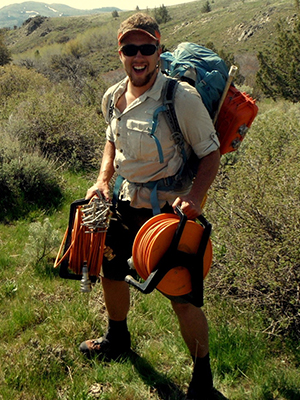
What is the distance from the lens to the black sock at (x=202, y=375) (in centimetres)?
242

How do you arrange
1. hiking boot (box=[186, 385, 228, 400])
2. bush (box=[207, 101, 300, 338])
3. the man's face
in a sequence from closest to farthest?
the man's face → hiking boot (box=[186, 385, 228, 400]) → bush (box=[207, 101, 300, 338])

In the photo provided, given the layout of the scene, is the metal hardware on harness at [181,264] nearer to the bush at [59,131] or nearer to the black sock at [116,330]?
the black sock at [116,330]

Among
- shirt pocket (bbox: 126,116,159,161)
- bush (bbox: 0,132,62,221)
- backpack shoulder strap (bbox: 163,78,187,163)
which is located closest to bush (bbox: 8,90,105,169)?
bush (bbox: 0,132,62,221)

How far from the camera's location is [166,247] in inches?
83.3

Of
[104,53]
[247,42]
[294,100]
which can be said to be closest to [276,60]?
[294,100]

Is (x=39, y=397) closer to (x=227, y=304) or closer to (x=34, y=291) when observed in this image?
(x=34, y=291)

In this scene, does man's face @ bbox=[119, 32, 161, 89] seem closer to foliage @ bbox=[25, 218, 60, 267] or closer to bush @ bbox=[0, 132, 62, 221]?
foliage @ bbox=[25, 218, 60, 267]

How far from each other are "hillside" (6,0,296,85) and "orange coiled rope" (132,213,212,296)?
89.5 ft

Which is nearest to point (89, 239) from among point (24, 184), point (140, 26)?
point (140, 26)

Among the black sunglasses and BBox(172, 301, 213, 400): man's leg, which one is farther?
BBox(172, 301, 213, 400): man's leg

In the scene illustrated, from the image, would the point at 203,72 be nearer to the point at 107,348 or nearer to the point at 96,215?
the point at 96,215

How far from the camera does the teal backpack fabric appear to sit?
91.4 inches

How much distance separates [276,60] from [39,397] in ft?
52.3

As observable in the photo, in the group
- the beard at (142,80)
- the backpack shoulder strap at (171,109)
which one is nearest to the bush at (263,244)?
the backpack shoulder strap at (171,109)
